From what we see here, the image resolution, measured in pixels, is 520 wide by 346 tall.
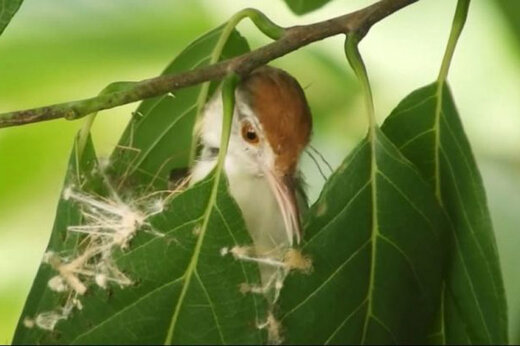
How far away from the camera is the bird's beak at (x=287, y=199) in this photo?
3.78ft

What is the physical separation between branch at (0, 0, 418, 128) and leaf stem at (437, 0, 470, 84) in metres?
0.07

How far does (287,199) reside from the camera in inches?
46.4

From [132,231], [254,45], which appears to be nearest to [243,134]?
[132,231]

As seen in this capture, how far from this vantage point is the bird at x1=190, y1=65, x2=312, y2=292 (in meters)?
1.19

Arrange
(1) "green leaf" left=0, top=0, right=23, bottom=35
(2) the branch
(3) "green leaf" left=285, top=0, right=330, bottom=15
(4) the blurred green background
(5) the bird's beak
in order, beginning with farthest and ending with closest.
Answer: (4) the blurred green background
(3) "green leaf" left=285, top=0, right=330, bottom=15
(5) the bird's beak
(1) "green leaf" left=0, top=0, right=23, bottom=35
(2) the branch

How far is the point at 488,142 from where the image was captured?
2.20m

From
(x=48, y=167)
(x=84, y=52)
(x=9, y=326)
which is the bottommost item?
(x=9, y=326)

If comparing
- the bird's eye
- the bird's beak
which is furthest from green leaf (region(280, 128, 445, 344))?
the bird's eye

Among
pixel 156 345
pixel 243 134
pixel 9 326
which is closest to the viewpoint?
pixel 156 345

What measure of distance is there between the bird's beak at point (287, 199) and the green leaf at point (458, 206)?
15cm

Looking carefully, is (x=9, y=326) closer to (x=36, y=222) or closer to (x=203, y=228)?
(x=36, y=222)

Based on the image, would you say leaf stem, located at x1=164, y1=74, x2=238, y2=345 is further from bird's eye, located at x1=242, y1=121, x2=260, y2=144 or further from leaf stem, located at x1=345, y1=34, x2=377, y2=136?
bird's eye, located at x1=242, y1=121, x2=260, y2=144

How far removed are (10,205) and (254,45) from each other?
1.74 ft

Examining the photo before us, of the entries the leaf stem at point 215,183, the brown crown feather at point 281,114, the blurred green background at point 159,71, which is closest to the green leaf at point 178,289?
the leaf stem at point 215,183
